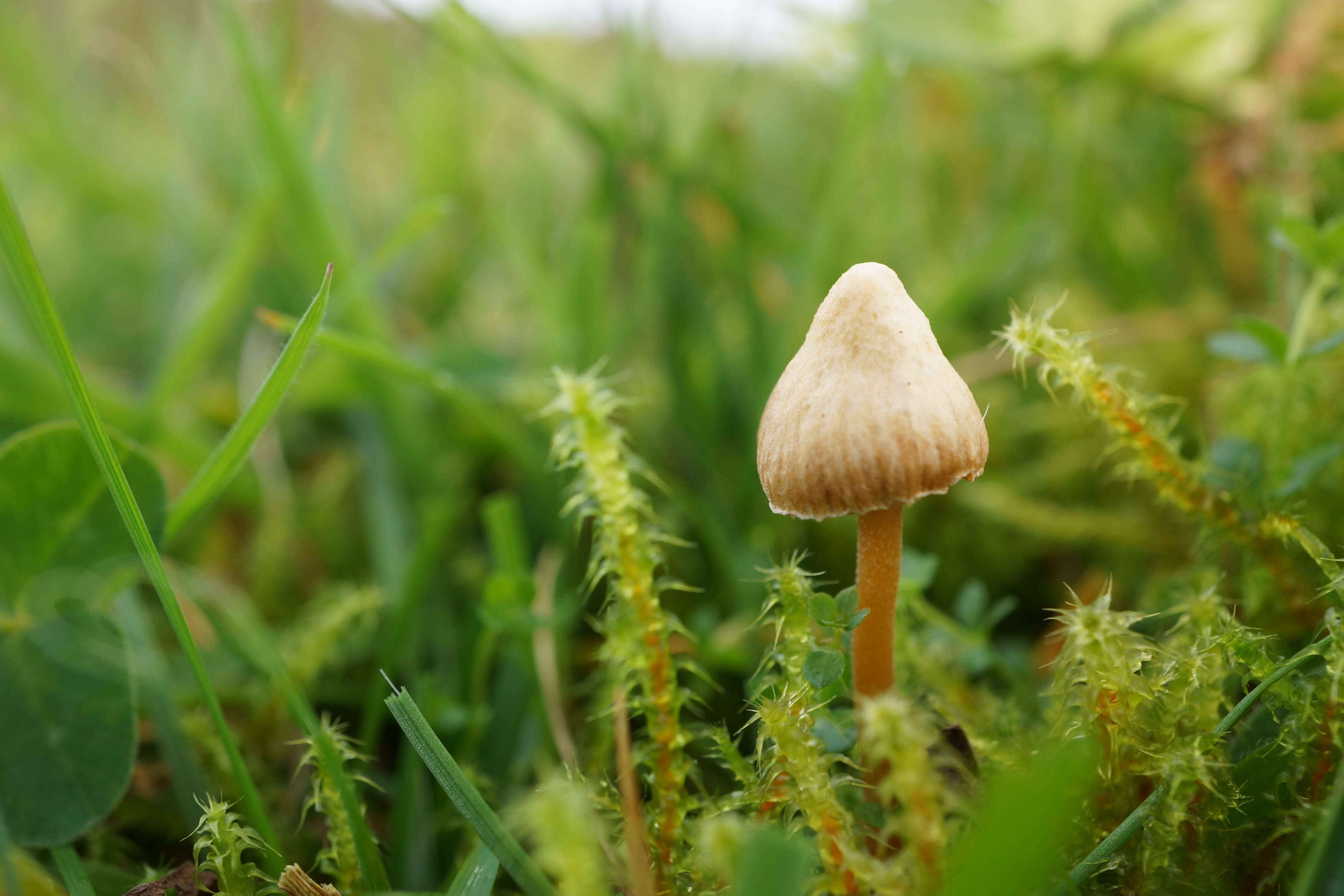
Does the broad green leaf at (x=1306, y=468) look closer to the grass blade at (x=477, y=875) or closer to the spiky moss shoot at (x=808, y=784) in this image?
the spiky moss shoot at (x=808, y=784)

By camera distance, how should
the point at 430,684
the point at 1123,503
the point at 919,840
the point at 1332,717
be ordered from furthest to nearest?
the point at 1123,503
the point at 430,684
the point at 1332,717
the point at 919,840

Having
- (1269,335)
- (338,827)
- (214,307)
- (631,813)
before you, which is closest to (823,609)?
(631,813)

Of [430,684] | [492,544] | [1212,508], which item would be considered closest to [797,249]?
[492,544]

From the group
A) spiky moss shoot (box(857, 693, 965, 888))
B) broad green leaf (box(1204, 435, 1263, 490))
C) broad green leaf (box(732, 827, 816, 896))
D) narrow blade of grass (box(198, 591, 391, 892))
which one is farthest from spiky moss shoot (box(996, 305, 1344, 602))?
narrow blade of grass (box(198, 591, 391, 892))

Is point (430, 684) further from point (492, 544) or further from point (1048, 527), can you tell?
point (1048, 527)

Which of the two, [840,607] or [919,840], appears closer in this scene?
[919,840]

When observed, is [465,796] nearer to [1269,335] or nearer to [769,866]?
[769,866]
